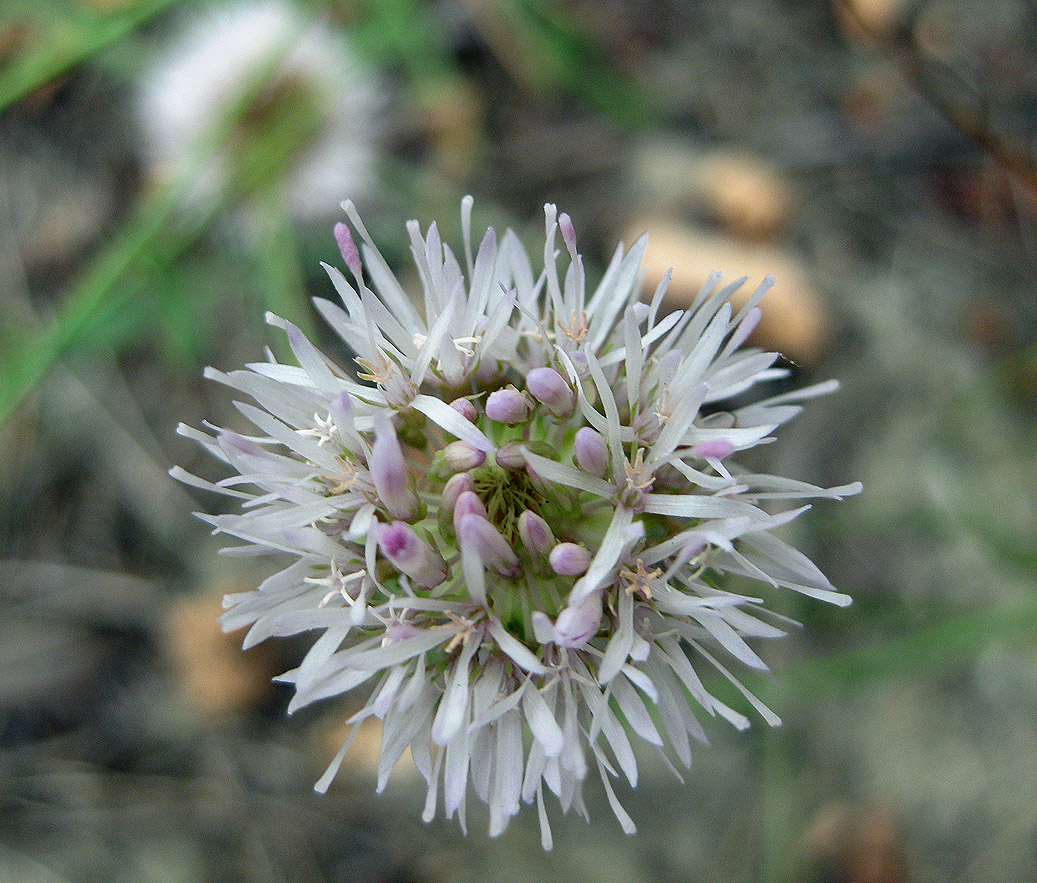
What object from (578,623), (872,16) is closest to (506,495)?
A: (578,623)

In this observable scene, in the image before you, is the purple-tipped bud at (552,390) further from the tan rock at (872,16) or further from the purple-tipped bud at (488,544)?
the tan rock at (872,16)

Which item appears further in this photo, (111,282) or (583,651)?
(111,282)

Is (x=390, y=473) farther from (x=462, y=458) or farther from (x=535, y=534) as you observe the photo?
(x=535, y=534)

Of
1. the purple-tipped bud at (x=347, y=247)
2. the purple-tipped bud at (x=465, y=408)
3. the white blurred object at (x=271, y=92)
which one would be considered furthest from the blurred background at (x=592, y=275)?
the purple-tipped bud at (x=465, y=408)

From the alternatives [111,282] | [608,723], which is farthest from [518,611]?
[111,282]

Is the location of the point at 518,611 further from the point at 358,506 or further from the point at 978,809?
the point at 978,809

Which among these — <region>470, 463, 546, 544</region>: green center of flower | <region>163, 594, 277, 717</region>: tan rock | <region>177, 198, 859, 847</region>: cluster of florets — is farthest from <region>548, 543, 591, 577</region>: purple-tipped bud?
<region>163, 594, 277, 717</region>: tan rock
